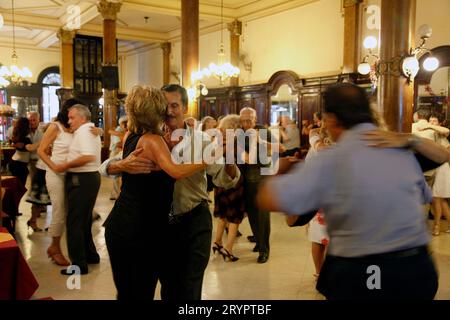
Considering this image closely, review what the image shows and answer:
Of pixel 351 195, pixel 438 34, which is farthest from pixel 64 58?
pixel 351 195

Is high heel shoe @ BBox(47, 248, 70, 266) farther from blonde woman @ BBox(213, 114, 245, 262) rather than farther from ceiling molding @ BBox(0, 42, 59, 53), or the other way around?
ceiling molding @ BBox(0, 42, 59, 53)

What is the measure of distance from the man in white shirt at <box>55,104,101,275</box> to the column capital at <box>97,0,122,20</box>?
29.9ft

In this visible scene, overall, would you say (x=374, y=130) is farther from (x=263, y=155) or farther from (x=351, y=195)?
(x=263, y=155)

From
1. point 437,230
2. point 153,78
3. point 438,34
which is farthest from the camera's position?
point 153,78

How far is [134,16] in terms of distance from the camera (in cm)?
1520

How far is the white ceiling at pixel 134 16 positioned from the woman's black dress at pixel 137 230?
1089cm

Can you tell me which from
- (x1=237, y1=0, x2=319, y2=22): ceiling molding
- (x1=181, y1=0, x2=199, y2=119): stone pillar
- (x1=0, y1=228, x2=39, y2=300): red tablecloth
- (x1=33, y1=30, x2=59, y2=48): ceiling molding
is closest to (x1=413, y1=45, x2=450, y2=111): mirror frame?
(x1=237, y1=0, x2=319, y2=22): ceiling molding

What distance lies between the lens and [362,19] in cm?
1045

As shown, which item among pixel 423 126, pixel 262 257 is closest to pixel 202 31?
pixel 423 126

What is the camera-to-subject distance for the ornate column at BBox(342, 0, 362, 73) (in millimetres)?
10320

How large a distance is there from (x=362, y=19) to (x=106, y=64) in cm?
682

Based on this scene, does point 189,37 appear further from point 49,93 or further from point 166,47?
point 49,93

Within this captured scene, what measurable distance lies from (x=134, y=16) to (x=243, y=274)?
42.1 ft

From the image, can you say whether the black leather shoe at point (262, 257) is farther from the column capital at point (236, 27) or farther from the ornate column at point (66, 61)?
the ornate column at point (66, 61)
